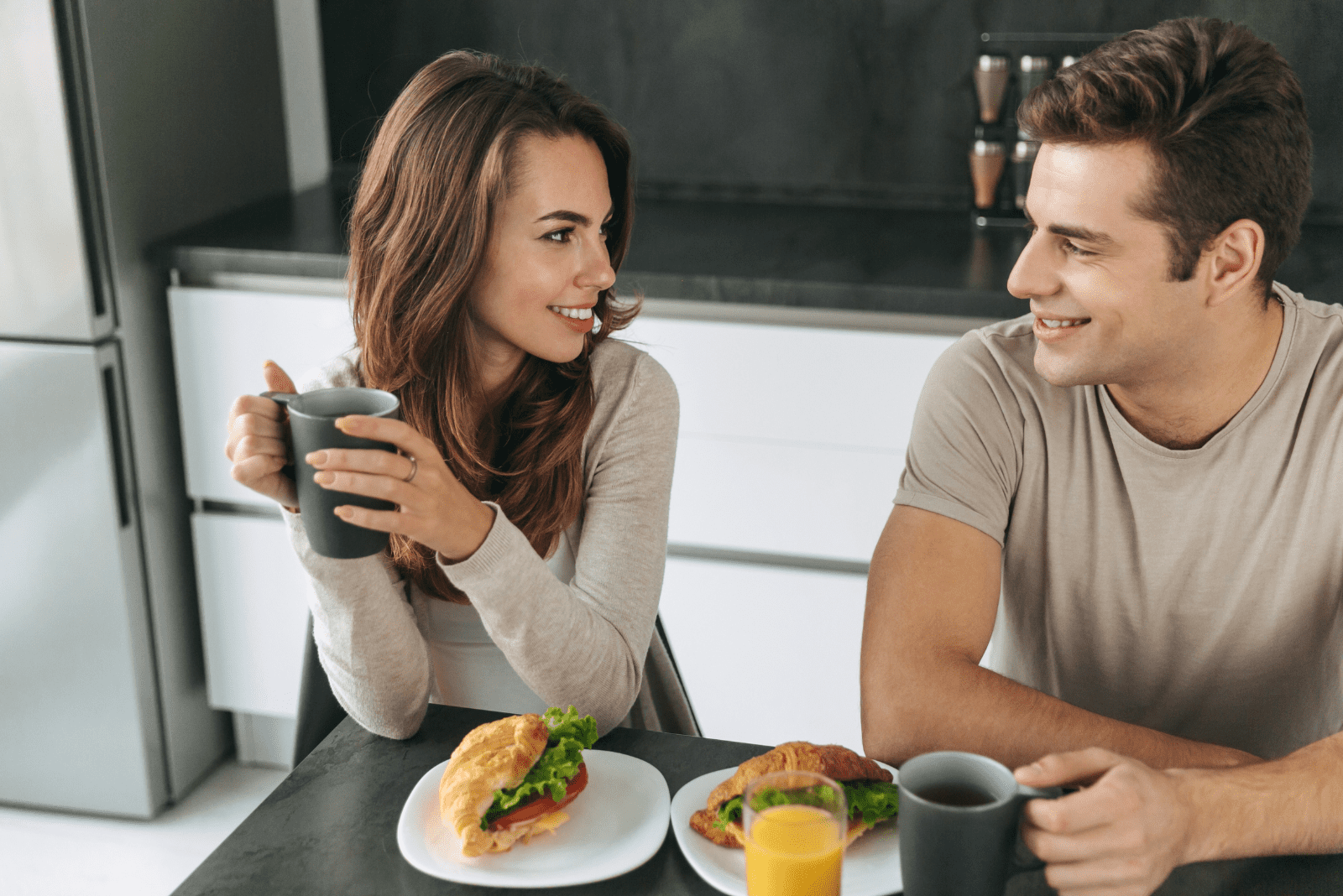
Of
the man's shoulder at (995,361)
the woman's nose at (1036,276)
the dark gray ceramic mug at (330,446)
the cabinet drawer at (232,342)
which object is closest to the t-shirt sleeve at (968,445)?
the man's shoulder at (995,361)

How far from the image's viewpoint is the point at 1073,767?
2.81 ft

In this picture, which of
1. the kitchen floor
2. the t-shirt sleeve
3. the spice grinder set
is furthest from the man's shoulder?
the kitchen floor

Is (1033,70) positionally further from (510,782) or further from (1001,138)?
(510,782)

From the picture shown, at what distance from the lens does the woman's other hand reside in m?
0.99

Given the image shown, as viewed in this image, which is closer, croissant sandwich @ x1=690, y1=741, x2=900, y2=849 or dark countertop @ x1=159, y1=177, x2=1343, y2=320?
croissant sandwich @ x1=690, y1=741, x2=900, y2=849

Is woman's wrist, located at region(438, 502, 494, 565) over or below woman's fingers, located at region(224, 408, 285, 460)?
below

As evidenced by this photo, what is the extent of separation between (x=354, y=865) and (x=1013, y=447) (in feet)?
2.49

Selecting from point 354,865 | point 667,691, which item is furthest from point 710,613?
point 354,865

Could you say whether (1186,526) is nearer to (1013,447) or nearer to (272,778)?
(1013,447)

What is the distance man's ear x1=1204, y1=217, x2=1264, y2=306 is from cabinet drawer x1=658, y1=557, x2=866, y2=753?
96 centimetres

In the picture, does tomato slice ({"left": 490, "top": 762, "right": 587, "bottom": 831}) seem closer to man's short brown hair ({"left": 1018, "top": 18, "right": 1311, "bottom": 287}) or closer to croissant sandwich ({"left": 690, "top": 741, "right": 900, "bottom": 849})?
croissant sandwich ({"left": 690, "top": 741, "right": 900, "bottom": 849})

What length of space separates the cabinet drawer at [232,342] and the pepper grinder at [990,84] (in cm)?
119

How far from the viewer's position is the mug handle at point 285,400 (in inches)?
38.0

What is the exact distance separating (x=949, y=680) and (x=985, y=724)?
5 centimetres
